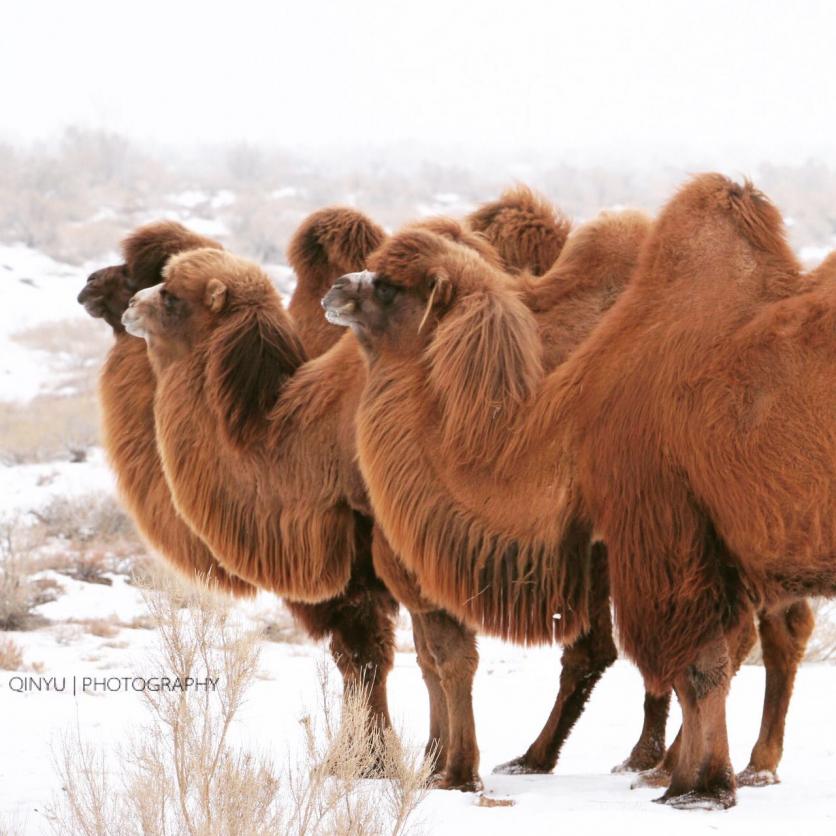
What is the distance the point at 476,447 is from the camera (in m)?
5.84

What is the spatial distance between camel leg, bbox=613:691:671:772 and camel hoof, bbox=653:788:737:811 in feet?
5.17

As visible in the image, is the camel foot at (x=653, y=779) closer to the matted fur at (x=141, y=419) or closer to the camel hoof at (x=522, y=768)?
the camel hoof at (x=522, y=768)

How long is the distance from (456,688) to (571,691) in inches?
42.4

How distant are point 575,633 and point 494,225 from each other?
2.84m

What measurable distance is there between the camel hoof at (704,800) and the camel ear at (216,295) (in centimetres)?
340

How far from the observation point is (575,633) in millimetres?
5883

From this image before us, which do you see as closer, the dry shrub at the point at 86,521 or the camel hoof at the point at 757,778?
the camel hoof at the point at 757,778

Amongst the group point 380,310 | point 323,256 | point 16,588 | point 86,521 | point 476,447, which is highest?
point 323,256

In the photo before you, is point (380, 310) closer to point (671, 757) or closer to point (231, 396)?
point (231, 396)

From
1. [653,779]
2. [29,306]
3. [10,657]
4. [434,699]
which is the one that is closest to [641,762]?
[653,779]

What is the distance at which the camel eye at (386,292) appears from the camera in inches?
251

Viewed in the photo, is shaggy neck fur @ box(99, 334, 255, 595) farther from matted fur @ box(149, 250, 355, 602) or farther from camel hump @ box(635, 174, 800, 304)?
camel hump @ box(635, 174, 800, 304)

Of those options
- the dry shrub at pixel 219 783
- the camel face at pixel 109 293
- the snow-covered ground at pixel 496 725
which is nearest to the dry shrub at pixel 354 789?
the dry shrub at pixel 219 783

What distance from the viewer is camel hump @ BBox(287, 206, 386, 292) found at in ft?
26.6
